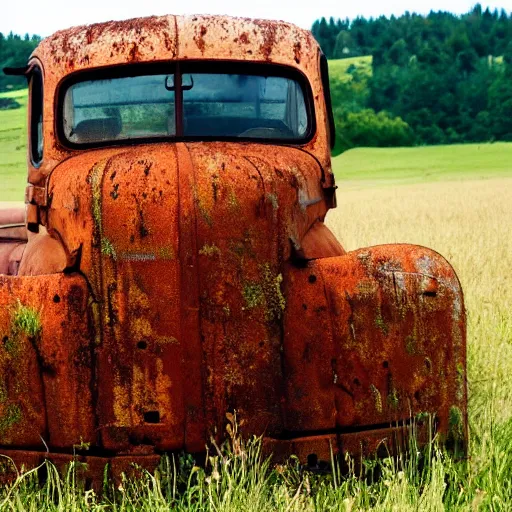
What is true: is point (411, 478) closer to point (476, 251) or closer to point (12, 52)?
point (476, 251)

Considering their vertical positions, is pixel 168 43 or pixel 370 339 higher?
pixel 168 43

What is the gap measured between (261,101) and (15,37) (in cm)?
8734

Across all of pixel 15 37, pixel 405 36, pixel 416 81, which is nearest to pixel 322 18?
pixel 405 36

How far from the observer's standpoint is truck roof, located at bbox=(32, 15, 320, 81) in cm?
454

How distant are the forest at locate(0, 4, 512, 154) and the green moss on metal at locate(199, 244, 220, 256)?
70136 millimetres

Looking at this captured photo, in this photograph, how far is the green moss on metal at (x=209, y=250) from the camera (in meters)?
3.44

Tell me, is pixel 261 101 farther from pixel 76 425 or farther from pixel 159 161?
pixel 76 425

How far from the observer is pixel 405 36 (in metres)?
134

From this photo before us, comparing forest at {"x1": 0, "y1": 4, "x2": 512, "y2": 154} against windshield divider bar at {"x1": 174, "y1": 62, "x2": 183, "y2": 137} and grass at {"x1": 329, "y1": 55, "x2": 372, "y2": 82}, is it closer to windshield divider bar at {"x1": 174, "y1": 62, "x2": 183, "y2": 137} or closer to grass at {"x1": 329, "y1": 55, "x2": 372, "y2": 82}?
grass at {"x1": 329, "y1": 55, "x2": 372, "y2": 82}

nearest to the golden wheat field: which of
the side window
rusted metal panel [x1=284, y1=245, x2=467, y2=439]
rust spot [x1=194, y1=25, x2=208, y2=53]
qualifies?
rusted metal panel [x1=284, y1=245, x2=467, y2=439]

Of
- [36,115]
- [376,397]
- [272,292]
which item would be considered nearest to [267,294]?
[272,292]

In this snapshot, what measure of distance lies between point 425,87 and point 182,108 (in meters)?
98.5

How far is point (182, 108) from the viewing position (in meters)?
4.42

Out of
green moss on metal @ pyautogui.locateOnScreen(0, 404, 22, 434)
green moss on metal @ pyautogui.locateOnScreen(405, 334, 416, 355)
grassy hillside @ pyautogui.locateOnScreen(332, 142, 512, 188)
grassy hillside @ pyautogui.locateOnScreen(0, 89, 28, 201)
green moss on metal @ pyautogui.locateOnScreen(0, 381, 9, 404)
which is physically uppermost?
green moss on metal @ pyautogui.locateOnScreen(405, 334, 416, 355)
